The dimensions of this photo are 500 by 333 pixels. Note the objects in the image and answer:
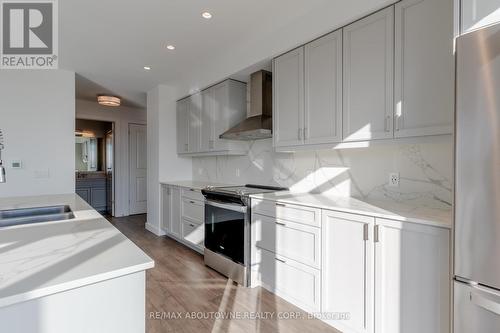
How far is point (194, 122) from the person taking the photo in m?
4.19

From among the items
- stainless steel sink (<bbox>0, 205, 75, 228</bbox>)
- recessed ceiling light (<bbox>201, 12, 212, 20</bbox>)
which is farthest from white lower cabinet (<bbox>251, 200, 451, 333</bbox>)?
recessed ceiling light (<bbox>201, 12, 212, 20</bbox>)

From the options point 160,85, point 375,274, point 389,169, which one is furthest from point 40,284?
point 160,85

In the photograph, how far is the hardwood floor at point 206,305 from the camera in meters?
1.98

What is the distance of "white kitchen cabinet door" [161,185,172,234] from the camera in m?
4.27

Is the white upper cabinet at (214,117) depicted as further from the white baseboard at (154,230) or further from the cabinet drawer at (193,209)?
the white baseboard at (154,230)

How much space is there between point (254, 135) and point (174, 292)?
1810 mm

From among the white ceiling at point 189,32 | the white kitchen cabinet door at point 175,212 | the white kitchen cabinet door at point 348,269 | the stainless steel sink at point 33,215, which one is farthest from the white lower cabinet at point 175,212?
the white kitchen cabinet door at point 348,269

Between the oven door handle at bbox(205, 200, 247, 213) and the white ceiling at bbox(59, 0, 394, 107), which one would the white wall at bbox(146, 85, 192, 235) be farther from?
the oven door handle at bbox(205, 200, 247, 213)

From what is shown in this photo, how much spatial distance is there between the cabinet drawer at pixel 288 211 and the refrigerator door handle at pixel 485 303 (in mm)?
951

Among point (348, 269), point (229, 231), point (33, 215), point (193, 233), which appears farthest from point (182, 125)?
point (348, 269)

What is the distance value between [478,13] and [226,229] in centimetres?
247

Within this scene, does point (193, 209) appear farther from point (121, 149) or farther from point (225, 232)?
point (121, 149)

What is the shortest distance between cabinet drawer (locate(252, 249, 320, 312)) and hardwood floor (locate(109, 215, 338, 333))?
0.08 metres

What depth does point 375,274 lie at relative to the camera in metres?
1.68
